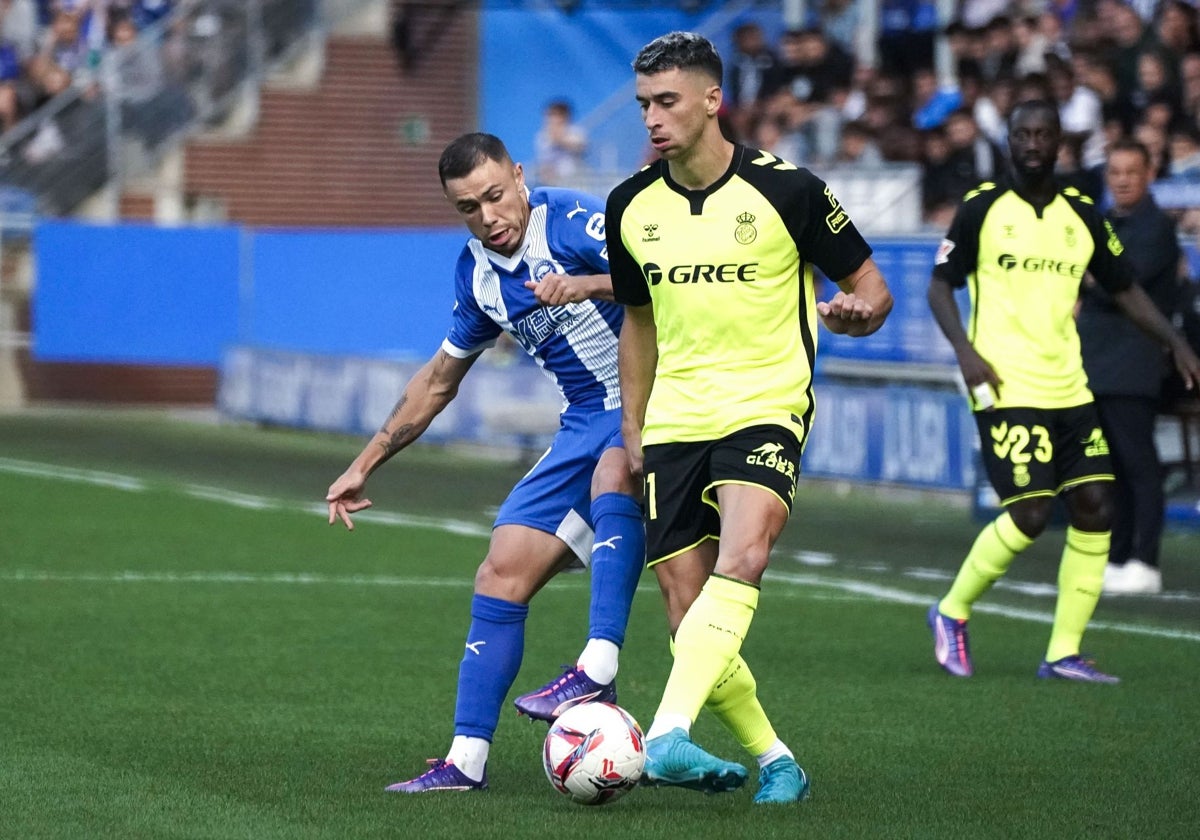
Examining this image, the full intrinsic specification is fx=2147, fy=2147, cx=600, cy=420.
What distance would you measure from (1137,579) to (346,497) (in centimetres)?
577

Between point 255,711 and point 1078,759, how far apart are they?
278 centimetres

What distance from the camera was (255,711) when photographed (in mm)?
7430

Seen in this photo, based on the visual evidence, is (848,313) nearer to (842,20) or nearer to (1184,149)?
(1184,149)

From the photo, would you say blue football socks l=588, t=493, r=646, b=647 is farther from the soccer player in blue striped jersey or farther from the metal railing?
the metal railing

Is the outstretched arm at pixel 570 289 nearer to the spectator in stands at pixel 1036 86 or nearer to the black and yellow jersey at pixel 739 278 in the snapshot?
the black and yellow jersey at pixel 739 278

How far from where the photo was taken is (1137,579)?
10961 millimetres

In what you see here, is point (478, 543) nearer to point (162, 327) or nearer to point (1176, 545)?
point (1176, 545)

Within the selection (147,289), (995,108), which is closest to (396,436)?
(995,108)

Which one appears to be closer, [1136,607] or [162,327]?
[1136,607]

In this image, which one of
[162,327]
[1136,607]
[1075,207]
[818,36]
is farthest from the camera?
[162,327]

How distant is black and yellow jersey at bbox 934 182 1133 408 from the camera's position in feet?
27.7

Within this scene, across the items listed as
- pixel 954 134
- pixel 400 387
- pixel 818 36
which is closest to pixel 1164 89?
pixel 954 134

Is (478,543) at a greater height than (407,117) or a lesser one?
lesser

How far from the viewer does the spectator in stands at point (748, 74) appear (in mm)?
21906
